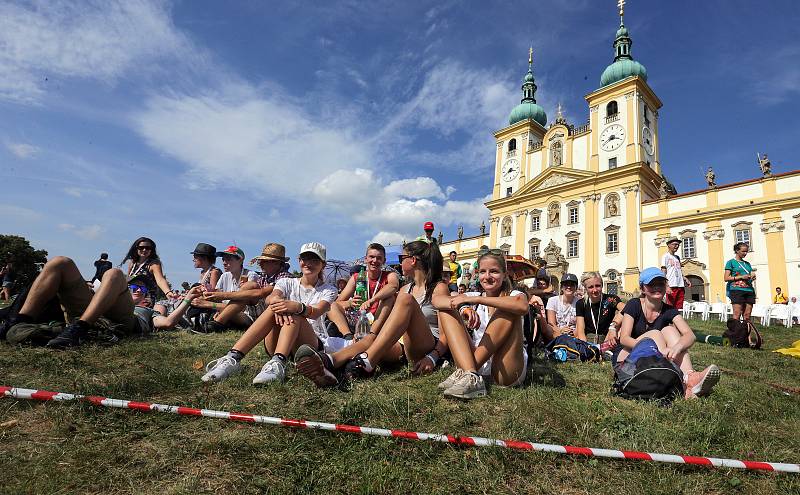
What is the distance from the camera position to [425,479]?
179cm

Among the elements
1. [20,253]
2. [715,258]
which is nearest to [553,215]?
[715,258]

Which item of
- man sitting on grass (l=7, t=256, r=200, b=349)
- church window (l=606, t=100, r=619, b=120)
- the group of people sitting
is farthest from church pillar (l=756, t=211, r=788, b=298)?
man sitting on grass (l=7, t=256, r=200, b=349)

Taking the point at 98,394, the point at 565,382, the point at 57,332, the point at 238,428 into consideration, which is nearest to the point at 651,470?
the point at 565,382

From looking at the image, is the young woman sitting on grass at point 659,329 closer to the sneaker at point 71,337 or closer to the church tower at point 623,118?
the sneaker at point 71,337

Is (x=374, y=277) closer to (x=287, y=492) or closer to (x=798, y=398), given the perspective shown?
(x=287, y=492)

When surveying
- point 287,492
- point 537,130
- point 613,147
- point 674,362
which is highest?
point 537,130

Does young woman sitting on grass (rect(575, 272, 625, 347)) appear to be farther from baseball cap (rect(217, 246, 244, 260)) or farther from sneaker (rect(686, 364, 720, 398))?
baseball cap (rect(217, 246, 244, 260))

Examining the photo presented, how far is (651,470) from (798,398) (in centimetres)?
264

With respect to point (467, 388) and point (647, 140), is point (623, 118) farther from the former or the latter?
point (467, 388)

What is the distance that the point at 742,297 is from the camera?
26.5ft

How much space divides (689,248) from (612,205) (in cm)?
613

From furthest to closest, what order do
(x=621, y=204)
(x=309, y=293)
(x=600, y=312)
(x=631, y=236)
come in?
(x=621, y=204) → (x=631, y=236) → (x=600, y=312) → (x=309, y=293)

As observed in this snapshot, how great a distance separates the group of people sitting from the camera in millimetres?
3088

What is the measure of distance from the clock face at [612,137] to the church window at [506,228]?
1021 cm
